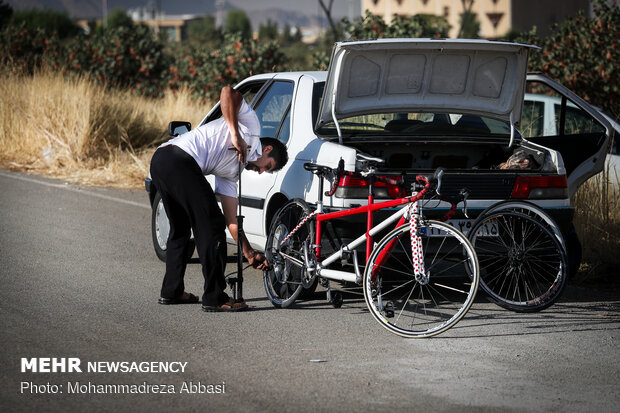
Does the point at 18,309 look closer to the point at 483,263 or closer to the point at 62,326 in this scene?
the point at 62,326

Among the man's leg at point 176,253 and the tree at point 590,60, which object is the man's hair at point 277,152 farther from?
the tree at point 590,60

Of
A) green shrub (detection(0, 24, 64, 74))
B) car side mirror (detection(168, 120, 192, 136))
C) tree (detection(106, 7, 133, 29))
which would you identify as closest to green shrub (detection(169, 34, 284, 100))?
green shrub (detection(0, 24, 64, 74))

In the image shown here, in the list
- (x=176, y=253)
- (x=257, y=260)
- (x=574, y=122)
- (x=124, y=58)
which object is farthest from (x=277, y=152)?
(x=124, y=58)

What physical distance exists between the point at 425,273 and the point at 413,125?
2.20 m

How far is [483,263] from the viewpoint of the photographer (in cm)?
727

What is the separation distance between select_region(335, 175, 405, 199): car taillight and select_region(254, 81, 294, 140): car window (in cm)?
133

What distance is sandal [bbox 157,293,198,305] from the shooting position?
729cm

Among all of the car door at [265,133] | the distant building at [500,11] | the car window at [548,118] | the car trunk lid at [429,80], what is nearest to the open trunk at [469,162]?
the car trunk lid at [429,80]

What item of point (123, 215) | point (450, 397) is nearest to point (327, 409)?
point (450, 397)

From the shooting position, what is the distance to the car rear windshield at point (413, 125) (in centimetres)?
791

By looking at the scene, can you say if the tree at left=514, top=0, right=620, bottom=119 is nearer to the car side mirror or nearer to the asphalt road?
the asphalt road

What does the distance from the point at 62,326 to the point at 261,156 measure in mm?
1830

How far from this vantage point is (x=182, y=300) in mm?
7371

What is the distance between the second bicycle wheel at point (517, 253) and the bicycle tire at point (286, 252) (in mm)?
1244
